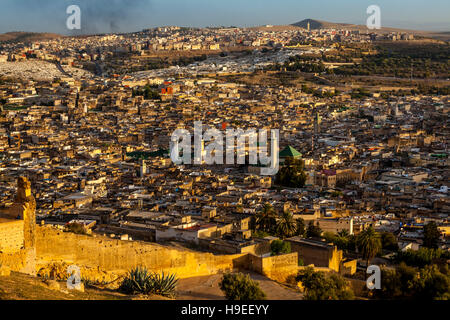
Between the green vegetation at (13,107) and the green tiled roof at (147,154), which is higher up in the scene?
the green vegetation at (13,107)

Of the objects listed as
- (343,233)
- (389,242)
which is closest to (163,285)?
(389,242)

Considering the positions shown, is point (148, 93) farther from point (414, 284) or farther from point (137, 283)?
point (137, 283)

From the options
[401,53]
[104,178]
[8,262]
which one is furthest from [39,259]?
[401,53]

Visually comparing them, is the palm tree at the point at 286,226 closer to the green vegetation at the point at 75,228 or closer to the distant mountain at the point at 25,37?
the green vegetation at the point at 75,228

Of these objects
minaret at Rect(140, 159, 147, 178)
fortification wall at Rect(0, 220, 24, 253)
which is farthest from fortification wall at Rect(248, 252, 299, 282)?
minaret at Rect(140, 159, 147, 178)

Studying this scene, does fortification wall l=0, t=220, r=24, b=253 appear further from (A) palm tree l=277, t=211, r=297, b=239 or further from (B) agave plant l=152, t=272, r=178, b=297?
(A) palm tree l=277, t=211, r=297, b=239

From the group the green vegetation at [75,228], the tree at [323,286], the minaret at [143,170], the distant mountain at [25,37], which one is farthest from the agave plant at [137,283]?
the distant mountain at [25,37]
